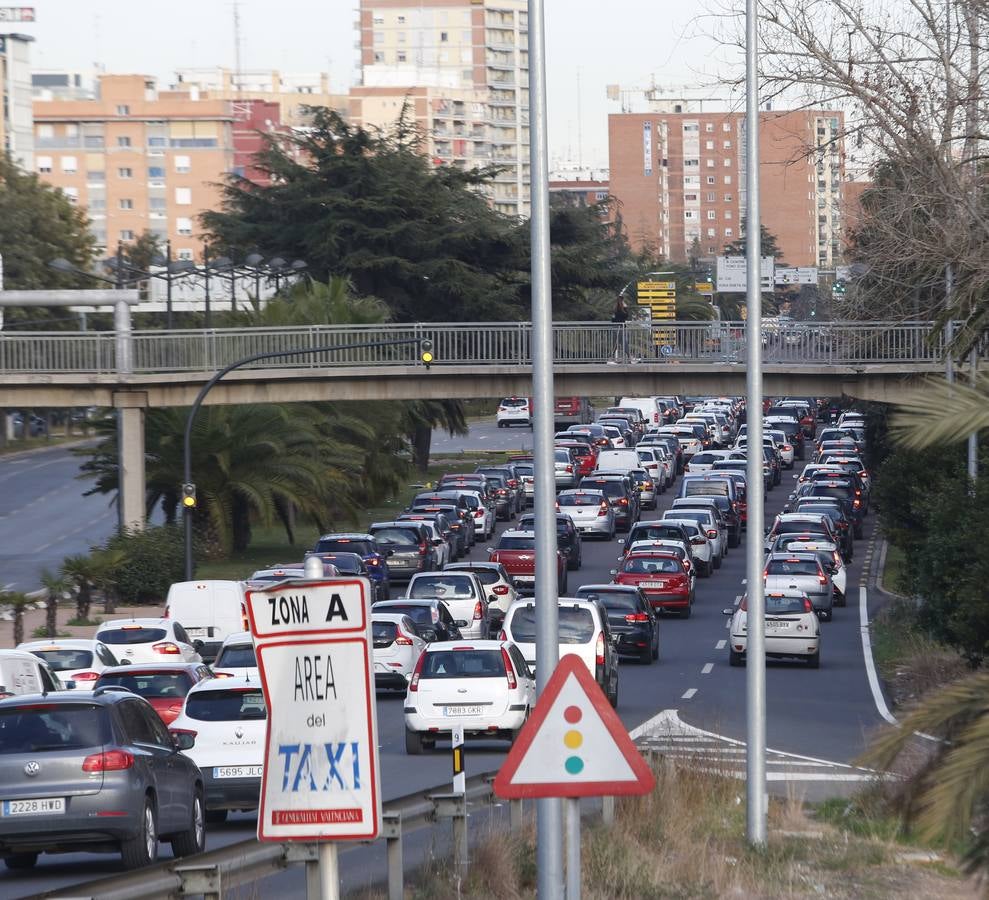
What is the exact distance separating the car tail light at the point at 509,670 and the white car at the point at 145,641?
8.84 m

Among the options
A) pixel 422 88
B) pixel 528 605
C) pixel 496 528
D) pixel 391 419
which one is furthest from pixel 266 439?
pixel 422 88

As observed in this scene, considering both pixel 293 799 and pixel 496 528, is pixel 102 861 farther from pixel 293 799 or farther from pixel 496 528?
pixel 496 528

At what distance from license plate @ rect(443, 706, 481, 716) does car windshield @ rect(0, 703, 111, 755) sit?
9.23m

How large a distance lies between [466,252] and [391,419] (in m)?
17.0

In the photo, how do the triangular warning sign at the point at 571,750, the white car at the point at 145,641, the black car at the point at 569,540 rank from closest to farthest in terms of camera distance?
the triangular warning sign at the point at 571,750
the white car at the point at 145,641
the black car at the point at 569,540

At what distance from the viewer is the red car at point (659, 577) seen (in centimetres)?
4400

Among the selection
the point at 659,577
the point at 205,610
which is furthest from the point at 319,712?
the point at 659,577

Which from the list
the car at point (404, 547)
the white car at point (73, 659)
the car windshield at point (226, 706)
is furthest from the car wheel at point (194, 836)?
the car at point (404, 547)

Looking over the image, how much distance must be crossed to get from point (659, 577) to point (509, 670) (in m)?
19.8

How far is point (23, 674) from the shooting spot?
24172mm

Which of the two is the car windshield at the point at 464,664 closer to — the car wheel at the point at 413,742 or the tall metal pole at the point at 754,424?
the car wheel at the point at 413,742

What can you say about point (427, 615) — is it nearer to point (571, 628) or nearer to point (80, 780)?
Answer: point (571, 628)

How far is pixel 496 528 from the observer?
66812 millimetres

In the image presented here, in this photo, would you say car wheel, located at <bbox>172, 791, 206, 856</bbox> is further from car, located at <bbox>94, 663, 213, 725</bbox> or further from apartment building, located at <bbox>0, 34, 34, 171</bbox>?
apartment building, located at <bbox>0, 34, 34, 171</bbox>
